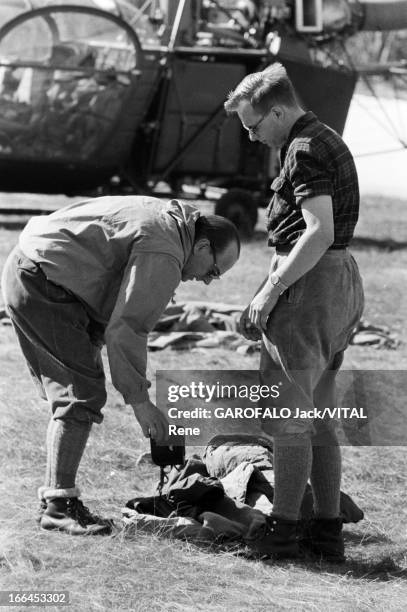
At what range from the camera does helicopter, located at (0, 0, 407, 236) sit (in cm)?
1097

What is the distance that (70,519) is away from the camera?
4.27 meters

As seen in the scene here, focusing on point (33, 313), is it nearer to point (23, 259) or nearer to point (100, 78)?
point (23, 259)

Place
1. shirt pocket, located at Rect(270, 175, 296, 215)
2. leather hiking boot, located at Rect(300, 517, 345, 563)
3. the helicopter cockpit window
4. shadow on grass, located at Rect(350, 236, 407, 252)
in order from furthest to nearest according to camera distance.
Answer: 1. shadow on grass, located at Rect(350, 236, 407, 252)
2. the helicopter cockpit window
3. leather hiking boot, located at Rect(300, 517, 345, 563)
4. shirt pocket, located at Rect(270, 175, 296, 215)

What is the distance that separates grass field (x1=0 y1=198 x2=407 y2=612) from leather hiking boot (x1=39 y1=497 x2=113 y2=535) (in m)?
0.05

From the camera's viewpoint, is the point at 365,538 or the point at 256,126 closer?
the point at 256,126

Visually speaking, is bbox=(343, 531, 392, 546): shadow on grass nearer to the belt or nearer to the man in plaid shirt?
the man in plaid shirt

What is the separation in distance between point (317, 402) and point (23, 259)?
1.18 m

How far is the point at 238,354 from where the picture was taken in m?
7.59

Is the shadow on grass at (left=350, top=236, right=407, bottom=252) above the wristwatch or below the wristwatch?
below

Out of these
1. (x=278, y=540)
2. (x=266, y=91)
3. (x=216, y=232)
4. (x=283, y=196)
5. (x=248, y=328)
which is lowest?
(x=278, y=540)

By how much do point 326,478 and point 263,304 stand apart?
0.72 metres

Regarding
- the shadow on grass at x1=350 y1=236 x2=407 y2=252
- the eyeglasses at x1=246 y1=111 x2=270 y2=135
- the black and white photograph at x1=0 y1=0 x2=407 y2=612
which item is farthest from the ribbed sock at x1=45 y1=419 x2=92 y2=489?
the shadow on grass at x1=350 y1=236 x2=407 y2=252

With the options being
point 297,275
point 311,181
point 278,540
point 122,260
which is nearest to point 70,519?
point 278,540

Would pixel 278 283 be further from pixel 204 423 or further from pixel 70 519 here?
pixel 204 423
